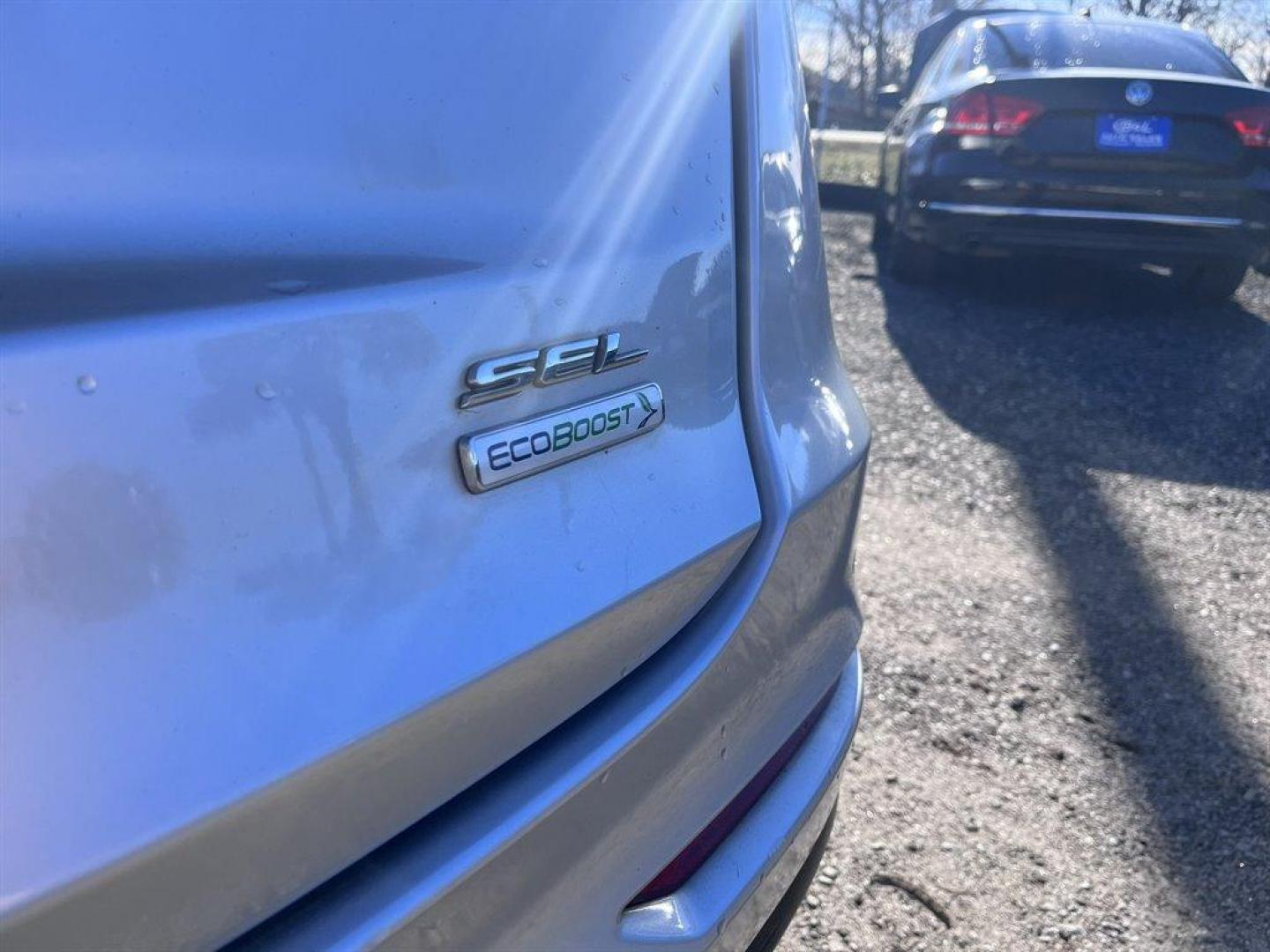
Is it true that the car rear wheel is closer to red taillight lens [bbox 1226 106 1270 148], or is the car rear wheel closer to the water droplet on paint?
red taillight lens [bbox 1226 106 1270 148]

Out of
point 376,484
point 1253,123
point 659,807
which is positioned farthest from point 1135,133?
point 376,484

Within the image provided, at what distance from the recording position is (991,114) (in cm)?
550

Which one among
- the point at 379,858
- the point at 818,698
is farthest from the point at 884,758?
the point at 379,858

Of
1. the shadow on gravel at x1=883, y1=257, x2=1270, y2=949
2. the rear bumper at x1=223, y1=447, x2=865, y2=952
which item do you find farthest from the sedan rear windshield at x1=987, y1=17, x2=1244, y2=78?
the rear bumper at x1=223, y1=447, x2=865, y2=952

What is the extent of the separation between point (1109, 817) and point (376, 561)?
195 centimetres

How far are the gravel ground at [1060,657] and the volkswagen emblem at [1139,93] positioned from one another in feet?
3.68

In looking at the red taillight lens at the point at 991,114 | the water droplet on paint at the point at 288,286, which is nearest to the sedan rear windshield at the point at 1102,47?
the red taillight lens at the point at 991,114

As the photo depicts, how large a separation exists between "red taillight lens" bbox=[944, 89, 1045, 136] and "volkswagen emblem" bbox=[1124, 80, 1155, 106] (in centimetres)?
39

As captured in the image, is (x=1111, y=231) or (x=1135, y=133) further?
(x=1111, y=231)

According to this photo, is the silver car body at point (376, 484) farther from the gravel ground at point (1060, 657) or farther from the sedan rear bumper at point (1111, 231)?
the sedan rear bumper at point (1111, 231)

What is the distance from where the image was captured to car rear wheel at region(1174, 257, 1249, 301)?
6.01m

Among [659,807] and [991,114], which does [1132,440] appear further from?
[659,807]

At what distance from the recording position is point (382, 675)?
842 millimetres

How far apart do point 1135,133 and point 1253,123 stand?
538mm
